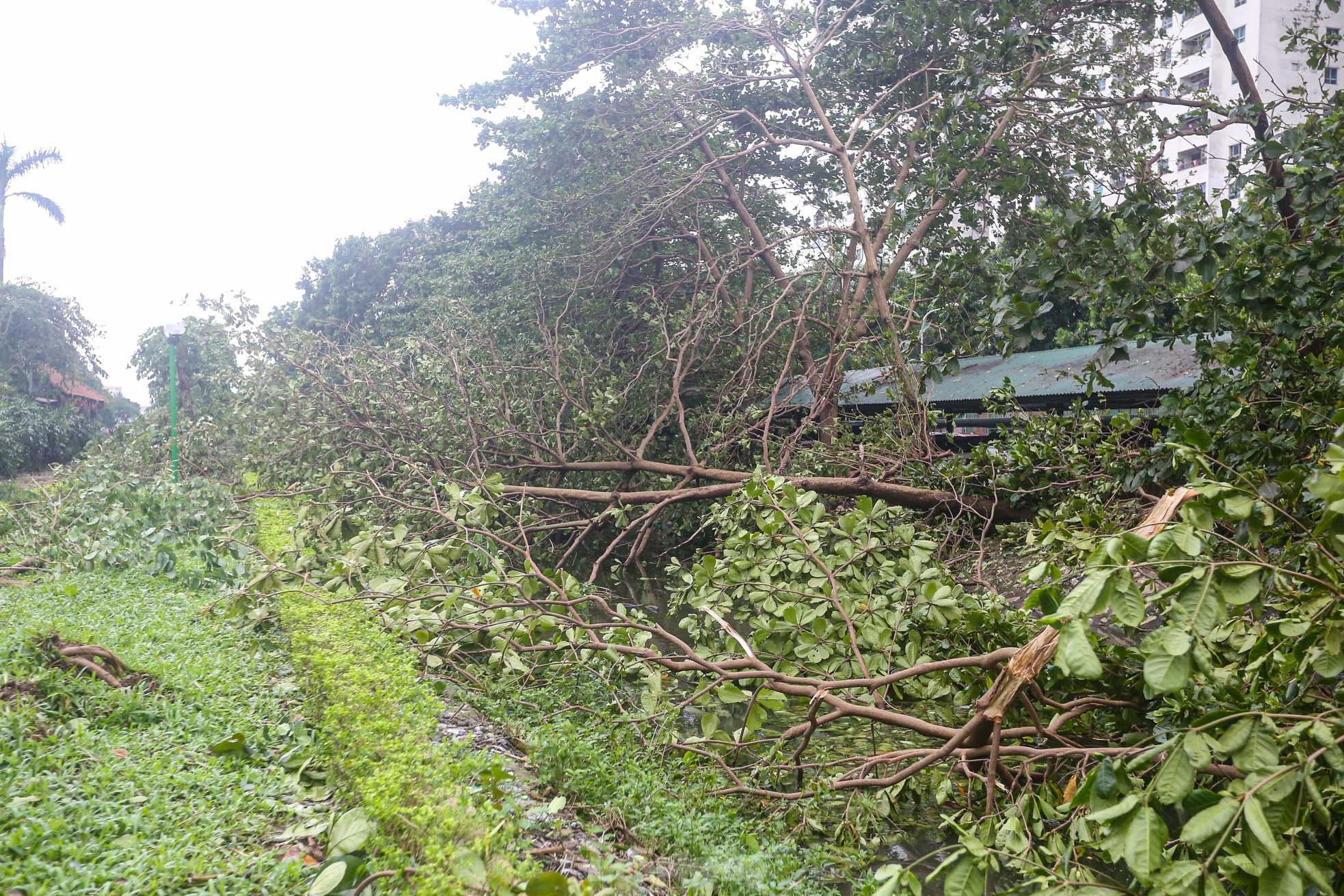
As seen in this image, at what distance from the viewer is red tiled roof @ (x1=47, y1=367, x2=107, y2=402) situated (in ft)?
71.7

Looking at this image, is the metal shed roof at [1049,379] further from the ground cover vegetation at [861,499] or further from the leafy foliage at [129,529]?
the leafy foliage at [129,529]

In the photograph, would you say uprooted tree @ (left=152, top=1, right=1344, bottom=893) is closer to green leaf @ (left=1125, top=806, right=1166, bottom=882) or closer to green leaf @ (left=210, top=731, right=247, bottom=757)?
green leaf @ (left=1125, top=806, right=1166, bottom=882)

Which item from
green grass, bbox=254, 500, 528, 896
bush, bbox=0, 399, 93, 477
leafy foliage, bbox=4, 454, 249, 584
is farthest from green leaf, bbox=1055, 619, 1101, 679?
bush, bbox=0, 399, 93, 477

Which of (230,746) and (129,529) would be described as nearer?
(230,746)

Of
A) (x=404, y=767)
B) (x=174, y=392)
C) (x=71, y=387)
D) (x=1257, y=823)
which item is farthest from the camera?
(x=71, y=387)

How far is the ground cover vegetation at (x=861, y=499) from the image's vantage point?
2.31 metres

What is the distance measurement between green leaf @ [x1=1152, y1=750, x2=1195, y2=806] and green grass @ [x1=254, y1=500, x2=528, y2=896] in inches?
57.5

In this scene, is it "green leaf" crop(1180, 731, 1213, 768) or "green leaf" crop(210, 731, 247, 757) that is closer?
"green leaf" crop(1180, 731, 1213, 768)

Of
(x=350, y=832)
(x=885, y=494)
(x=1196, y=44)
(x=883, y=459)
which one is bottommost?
(x=885, y=494)

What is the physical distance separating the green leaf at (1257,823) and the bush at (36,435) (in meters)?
21.3

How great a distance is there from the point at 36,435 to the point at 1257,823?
22.7m

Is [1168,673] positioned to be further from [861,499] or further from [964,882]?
[861,499]

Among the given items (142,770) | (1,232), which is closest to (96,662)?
(142,770)

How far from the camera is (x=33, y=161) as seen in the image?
23.3m
